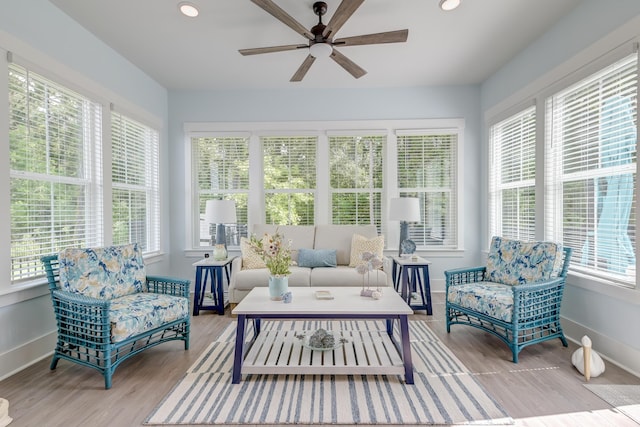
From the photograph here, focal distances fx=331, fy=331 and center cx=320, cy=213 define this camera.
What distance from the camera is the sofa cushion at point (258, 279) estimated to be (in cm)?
378

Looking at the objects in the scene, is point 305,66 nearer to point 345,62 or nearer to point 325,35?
point 345,62

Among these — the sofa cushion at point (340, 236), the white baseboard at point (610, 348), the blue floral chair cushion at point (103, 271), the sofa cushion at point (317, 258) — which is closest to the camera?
the white baseboard at point (610, 348)

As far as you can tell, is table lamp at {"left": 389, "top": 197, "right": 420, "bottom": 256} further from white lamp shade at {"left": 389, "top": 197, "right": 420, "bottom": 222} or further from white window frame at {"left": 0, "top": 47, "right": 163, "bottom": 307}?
white window frame at {"left": 0, "top": 47, "right": 163, "bottom": 307}

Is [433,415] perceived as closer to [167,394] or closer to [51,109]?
[167,394]

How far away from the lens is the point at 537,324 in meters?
2.73

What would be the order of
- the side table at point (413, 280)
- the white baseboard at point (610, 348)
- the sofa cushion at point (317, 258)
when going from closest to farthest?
the white baseboard at point (610, 348) → the side table at point (413, 280) → the sofa cushion at point (317, 258)

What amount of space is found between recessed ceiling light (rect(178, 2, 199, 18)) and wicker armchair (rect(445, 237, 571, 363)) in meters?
3.42

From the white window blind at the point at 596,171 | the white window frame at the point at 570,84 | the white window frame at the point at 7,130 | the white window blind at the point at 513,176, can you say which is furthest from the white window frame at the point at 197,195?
the white window blind at the point at 596,171

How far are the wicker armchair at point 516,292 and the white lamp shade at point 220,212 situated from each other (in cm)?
266

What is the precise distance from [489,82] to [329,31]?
296cm

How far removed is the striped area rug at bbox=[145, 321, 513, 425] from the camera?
1.93 meters

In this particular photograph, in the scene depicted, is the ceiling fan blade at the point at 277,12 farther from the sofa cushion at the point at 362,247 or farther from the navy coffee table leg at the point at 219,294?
the navy coffee table leg at the point at 219,294

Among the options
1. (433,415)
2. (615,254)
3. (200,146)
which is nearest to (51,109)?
(200,146)

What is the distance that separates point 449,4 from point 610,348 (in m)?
3.10
